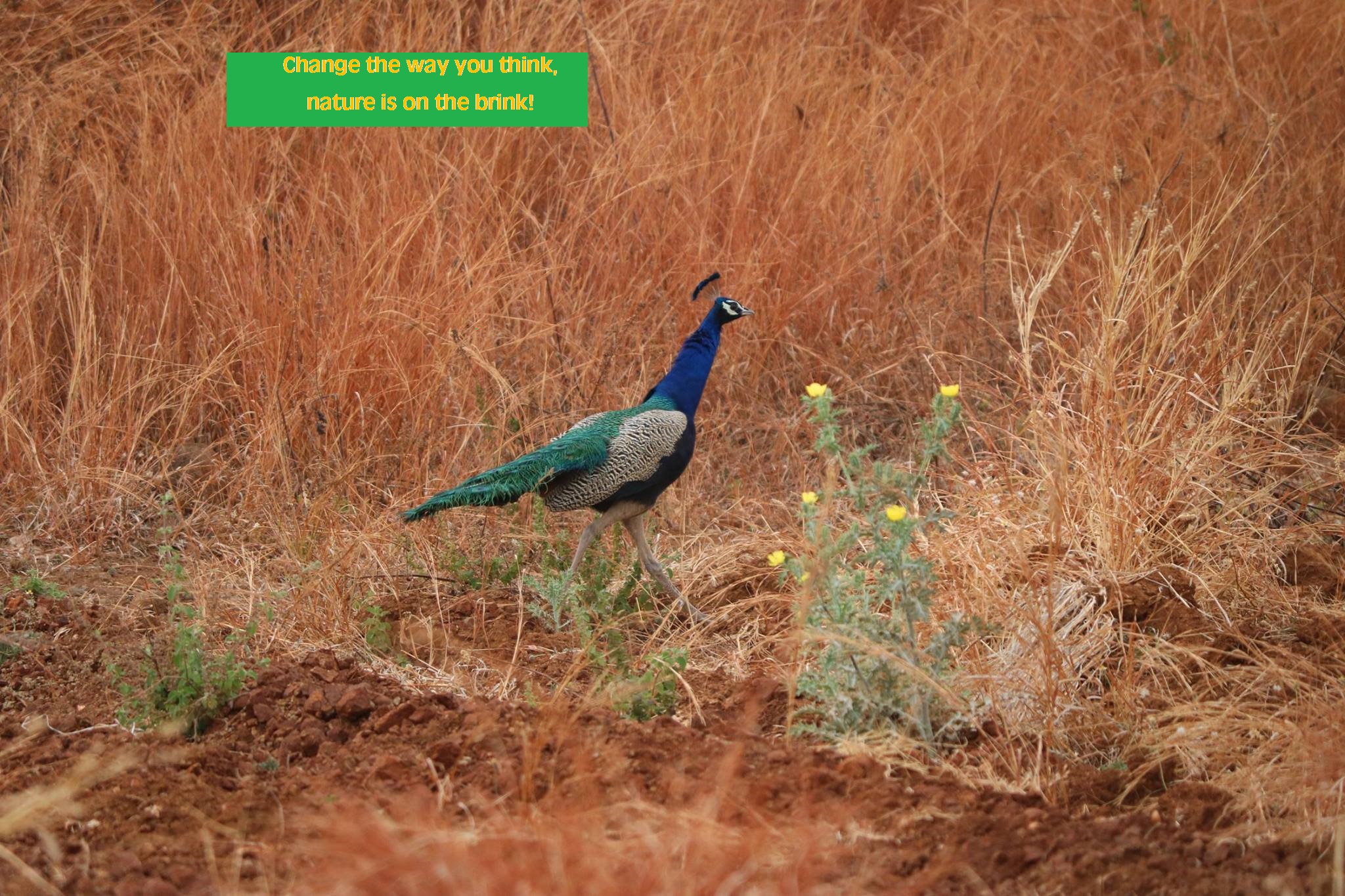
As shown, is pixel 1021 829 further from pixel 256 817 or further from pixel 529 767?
pixel 256 817

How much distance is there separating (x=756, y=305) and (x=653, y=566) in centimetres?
186

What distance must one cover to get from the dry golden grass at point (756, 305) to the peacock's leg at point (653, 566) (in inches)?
5.4

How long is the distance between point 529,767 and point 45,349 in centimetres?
345

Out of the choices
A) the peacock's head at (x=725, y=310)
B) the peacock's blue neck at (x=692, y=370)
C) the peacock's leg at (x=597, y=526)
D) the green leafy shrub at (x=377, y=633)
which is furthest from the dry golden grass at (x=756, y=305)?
the peacock's head at (x=725, y=310)

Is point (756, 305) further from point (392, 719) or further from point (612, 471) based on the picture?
point (392, 719)

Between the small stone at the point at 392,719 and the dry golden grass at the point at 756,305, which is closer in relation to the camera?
the small stone at the point at 392,719

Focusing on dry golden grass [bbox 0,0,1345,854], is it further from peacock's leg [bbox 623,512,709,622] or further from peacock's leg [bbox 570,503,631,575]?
peacock's leg [bbox 570,503,631,575]

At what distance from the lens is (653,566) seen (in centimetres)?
397

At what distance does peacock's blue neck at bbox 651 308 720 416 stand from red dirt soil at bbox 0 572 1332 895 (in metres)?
1.16

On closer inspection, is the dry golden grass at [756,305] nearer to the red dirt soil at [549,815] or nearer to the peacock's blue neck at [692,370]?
the red dirt soil at [549,815]

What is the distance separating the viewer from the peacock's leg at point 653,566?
3887 mm

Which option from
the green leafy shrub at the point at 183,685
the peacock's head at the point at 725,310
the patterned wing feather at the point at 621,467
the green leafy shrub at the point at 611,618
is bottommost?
the green leafy shrub at the point at 611,618

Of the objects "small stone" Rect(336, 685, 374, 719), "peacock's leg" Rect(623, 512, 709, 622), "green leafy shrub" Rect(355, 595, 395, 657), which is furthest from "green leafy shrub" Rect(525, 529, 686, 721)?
"small stone" Rect(336, 685, 374, 719)

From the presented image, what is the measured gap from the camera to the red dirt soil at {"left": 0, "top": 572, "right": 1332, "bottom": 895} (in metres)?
2.11
